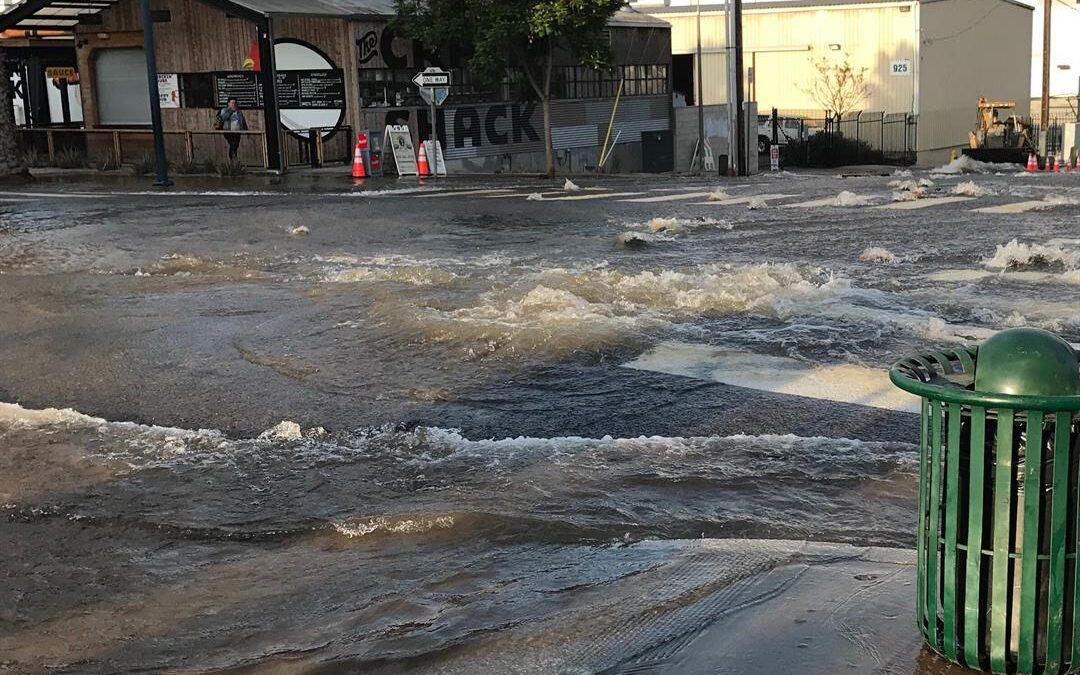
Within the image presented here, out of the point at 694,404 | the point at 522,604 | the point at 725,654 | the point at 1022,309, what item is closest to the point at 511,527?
the point at 522,604

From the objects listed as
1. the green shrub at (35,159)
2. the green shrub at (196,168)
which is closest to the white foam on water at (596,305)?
the green shrub at (196,168)

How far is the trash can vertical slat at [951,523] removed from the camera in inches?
143

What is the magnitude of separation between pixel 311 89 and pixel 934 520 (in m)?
28.1

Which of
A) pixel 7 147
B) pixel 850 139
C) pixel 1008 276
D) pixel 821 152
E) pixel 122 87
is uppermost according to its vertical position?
pixel 122 87

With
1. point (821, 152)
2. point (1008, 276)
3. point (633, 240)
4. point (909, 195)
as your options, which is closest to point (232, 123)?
point (909, 195)

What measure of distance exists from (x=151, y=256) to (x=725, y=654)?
12.1 m

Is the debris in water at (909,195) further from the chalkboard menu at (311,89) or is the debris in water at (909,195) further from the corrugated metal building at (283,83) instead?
the chalkboard menu at (311,89)

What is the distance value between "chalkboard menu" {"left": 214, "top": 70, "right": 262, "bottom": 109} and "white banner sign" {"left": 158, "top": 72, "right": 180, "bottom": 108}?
4.49ft

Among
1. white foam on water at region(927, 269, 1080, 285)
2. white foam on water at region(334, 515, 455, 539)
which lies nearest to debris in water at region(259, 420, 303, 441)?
Result: white foam on water at region(334, 515, 455, 539)

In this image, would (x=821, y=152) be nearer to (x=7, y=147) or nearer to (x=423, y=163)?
(x=423, y=163)

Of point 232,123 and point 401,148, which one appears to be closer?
point 401,148

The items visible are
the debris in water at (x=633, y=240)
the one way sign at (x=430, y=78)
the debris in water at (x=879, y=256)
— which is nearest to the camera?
the debris in water at (x=879, y=256)

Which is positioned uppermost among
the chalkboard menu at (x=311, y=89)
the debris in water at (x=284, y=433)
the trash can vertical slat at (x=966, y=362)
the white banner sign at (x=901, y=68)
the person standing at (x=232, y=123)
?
the white banner sign at (x=901, y=68)

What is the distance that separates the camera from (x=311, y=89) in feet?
99.1
